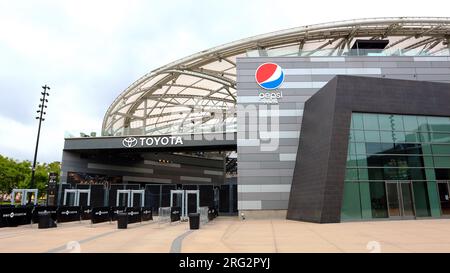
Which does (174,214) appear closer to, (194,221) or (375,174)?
(194,221)

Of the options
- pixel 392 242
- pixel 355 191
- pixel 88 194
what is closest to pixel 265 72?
pixel 355 191

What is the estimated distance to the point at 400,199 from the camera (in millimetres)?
21078

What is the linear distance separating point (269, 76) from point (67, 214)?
19272mm

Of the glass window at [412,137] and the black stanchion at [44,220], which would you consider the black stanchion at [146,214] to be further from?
the glass window at [412,137]

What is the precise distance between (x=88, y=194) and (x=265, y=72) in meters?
22.4

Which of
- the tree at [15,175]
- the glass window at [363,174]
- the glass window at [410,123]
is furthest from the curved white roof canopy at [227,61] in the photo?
the tree at [15,175]

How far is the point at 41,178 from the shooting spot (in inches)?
2500

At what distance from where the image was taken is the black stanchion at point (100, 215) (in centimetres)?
2148

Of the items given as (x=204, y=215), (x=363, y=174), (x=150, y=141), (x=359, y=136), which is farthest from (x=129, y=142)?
(x=363, y=174)

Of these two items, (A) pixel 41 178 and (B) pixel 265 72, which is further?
(A) pixel 41 178

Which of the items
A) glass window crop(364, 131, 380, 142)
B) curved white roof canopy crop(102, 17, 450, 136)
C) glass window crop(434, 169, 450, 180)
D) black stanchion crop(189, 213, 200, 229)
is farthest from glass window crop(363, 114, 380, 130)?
black stanchion crop(189, 213, 200, 229)

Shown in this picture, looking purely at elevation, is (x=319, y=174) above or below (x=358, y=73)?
below
